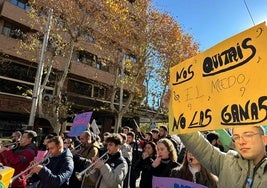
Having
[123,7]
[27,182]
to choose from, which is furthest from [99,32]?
[27,182]

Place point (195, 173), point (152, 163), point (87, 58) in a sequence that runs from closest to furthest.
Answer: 1. point (195, 173)
2. point (152, 163)
3. point (87, 58)

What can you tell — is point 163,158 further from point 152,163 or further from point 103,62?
point 103,62

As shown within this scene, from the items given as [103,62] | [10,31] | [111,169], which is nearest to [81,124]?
[111,169]

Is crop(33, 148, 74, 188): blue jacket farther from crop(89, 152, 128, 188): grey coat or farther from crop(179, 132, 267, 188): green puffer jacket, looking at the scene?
crop(179, 132, 267, 188): green puffer jacket

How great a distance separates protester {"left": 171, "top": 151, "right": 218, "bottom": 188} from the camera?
12.1 ft

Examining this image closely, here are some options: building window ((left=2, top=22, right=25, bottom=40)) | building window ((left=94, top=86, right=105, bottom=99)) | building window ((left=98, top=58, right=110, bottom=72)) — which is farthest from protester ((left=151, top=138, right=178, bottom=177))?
building window ((left=94, top=86, right=105, bottom=99))

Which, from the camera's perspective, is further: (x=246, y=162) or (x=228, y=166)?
(x=228, y=166)

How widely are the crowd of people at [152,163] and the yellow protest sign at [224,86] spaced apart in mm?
138

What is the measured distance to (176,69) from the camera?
3205mm

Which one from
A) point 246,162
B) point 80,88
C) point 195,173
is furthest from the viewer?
point 80,88

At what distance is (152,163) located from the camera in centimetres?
486

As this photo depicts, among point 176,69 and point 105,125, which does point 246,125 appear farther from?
point 105,125

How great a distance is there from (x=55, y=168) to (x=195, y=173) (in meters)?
2.00

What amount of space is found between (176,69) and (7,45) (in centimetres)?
2125
